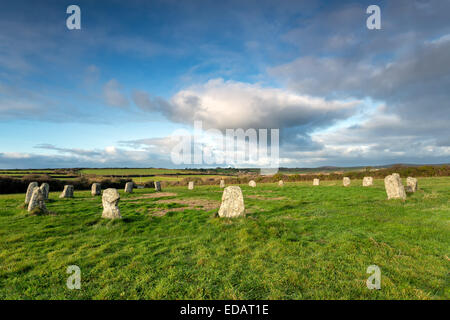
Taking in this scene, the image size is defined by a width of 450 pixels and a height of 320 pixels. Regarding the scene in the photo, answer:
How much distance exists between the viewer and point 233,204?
36.6ft

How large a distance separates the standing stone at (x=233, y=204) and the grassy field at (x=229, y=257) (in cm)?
75

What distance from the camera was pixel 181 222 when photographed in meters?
11.2

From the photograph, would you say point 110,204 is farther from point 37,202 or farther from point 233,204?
point 233,204

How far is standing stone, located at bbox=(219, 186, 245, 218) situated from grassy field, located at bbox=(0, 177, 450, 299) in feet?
2.45

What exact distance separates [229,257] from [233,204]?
4711 mm

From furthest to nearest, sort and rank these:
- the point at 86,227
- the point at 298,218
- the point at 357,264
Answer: the point at 298,218 < the point at 86,227 < the point at 357,264

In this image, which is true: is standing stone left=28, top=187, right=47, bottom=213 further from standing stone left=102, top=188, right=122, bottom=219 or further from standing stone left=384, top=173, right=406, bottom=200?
standing stone left=384, top=173, right=406, bottom=200

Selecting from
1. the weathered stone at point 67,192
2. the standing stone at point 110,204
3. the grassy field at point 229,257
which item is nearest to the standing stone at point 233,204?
the grassy field at point 229,257

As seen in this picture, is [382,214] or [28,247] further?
[382,214]
